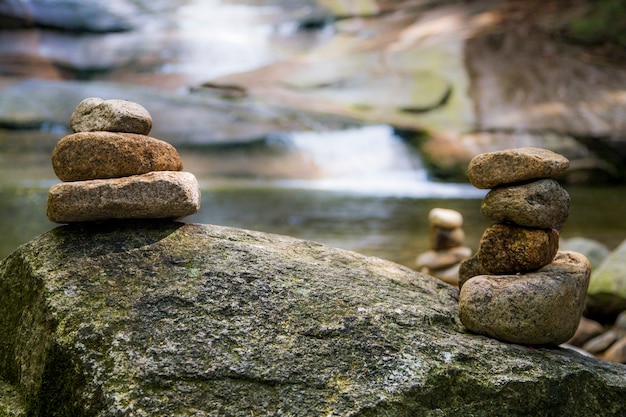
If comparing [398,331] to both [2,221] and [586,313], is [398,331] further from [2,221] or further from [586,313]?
[2,221]

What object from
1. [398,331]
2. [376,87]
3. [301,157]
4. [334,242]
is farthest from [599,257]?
[376,87]

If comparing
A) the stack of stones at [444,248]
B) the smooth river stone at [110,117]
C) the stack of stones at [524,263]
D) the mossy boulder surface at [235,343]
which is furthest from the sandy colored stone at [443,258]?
the smooth river stone at [110,117]

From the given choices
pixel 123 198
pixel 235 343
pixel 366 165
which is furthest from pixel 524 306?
pixel 366 165

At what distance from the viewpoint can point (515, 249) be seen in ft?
11.0

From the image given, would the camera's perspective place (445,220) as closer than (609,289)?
No

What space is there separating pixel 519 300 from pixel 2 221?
23.6 feet

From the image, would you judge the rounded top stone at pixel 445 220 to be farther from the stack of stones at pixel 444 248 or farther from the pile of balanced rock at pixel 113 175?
the pile of balanced rock at pixel 113 175

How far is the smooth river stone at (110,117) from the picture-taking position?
10.8 ft

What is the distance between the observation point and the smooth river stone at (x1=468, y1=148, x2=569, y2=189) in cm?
328

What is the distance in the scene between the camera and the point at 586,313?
20.1 feet

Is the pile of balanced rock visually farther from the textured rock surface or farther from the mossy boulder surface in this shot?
the textured rock surface

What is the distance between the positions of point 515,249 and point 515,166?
16.8 inches

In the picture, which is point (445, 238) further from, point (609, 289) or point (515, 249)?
point (515, 249)

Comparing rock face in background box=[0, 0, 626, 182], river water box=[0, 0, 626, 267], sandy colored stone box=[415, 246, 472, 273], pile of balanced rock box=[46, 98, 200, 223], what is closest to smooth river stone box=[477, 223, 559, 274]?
pile of balanced rock box=[46, 98, 200, 223]
